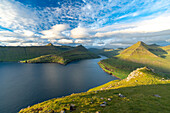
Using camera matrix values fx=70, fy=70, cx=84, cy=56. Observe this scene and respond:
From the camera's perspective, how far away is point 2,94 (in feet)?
248

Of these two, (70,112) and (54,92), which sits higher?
(70,112)

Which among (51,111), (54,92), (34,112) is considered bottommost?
(54,92)

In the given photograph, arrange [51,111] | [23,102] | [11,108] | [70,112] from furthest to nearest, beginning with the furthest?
[23,102] → [11,108] → [51,111] → [70,112]

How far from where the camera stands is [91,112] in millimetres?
16688

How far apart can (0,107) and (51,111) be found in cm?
7667

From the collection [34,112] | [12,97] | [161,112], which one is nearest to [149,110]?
[161,112]

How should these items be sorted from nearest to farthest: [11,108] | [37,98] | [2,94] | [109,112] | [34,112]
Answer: [109,112] → [34,112] → [11,108] → [37,98] → [2,94]

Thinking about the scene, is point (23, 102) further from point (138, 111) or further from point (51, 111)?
point (138, 111)

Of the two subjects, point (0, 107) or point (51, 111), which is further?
point (0, 107)

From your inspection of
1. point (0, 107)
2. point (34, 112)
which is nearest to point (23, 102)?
point (0, 107)

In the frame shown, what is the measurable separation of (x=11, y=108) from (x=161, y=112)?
9368 centimetres

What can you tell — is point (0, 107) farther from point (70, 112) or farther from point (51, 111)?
point (70, 112)

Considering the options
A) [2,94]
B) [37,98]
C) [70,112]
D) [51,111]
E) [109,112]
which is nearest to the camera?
Result: [109,112]

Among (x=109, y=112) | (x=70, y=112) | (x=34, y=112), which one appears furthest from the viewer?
(x=34, y=112)
